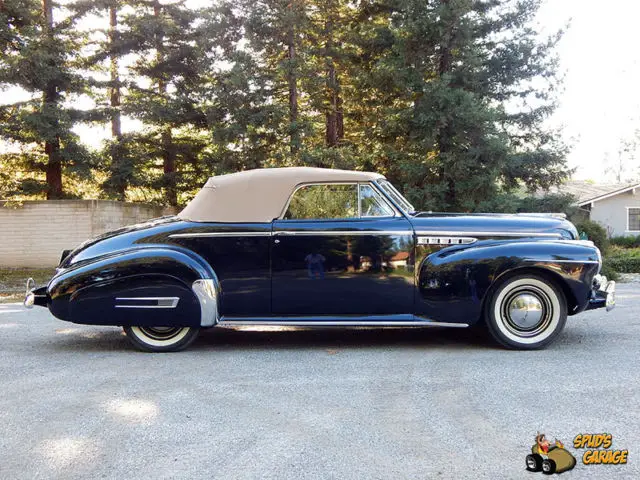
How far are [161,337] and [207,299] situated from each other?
684 millimetres

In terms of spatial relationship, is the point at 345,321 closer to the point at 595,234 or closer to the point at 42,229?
the point at 42,229

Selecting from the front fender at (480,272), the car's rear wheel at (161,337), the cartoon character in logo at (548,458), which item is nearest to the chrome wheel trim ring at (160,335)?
the car's rear wheel at (161,337)

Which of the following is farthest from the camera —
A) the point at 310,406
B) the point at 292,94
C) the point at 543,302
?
the point at 292,94

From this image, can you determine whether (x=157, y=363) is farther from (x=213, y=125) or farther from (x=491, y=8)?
(x=491, y=8)

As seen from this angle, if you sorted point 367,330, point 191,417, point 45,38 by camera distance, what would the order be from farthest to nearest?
1. point 45,38
2. point 367,330
3. point 191,417

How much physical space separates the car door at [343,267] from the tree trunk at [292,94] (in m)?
12.3

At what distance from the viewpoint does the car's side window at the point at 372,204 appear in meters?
5.59

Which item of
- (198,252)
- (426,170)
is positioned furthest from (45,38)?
(198,252)

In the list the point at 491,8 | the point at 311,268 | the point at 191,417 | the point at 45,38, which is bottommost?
the point at 191,417

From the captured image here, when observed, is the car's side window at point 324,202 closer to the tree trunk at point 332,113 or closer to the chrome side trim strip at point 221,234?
the chrome side trim strip at point 221,234

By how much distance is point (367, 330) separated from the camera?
671 centimetres

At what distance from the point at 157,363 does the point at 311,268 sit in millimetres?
1651

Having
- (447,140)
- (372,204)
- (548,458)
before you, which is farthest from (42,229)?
(548,458)

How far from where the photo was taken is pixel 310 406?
3.80m
